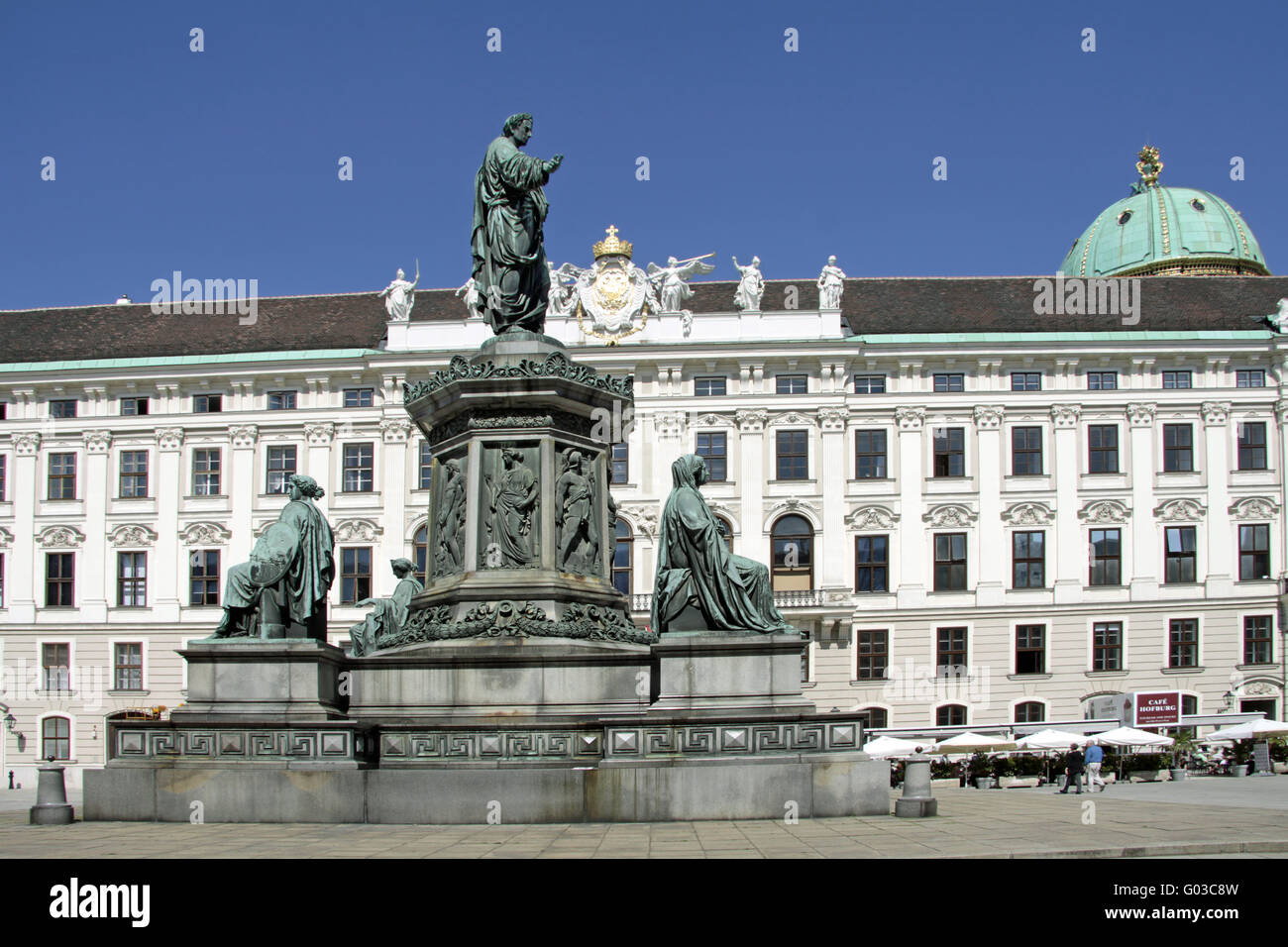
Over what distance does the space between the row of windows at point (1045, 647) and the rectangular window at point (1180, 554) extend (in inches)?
65.4

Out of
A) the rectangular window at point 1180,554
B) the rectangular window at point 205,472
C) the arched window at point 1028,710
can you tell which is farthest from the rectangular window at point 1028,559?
the rectangular window at point 205,472

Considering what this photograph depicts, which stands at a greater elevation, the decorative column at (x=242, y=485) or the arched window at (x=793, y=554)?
the decorative column at (x=242, y=485)

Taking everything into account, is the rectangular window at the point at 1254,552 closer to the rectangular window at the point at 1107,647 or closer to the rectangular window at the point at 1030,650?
the rectangular window at the point at 1107,647

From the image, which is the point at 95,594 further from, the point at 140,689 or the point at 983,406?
the point at 983,406

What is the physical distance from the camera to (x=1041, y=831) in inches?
496

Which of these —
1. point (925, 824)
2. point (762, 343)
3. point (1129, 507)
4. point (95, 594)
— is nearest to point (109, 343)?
point (95, 594)

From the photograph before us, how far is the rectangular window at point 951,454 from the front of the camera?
56.1 m

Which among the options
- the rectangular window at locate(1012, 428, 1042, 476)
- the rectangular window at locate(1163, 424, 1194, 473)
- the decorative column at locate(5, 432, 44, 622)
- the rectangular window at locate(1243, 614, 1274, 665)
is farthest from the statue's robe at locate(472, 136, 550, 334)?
the decorative column at locate(5, 432, 44, 622)

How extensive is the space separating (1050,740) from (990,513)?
16.4m

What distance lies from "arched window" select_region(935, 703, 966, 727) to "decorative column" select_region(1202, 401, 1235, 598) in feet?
32.5

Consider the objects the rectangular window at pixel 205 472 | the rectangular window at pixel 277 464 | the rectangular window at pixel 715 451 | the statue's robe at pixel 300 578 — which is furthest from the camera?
the rectangular window at pixel 205 472

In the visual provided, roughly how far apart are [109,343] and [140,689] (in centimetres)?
1372

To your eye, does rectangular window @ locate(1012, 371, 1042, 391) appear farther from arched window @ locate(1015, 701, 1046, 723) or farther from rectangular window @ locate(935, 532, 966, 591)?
arched window @ locate(1015, 701, 1046, 723)
